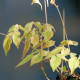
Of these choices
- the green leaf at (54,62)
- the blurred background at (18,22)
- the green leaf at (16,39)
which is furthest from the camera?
the blurred background at (18,22)

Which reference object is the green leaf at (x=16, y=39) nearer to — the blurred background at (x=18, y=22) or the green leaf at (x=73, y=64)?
the green leaf at (x=73, y=64)

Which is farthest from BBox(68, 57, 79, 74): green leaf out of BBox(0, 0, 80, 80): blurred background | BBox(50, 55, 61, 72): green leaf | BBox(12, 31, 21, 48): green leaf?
BBox(0, 0, 80, 80): blurred background

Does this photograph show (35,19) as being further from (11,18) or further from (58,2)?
(58,2)

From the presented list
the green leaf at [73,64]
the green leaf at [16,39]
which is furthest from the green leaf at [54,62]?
the green leaf at [16,39]

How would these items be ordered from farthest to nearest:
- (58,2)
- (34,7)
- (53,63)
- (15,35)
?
(58,2) < (34,7) < (15,35) < (53,63)

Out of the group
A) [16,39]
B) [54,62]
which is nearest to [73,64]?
[54,62]

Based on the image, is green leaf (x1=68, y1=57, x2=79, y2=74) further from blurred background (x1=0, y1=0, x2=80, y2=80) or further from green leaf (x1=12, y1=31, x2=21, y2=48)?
blurred background (x1=0, y1=0, x2=80, y2=80)

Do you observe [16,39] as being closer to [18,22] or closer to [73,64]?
[73,64]

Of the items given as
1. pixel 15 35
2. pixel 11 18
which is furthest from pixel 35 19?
pixel 15 35

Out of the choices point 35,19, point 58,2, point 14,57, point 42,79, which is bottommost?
point 42,79

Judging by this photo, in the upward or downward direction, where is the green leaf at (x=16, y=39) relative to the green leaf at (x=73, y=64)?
upward

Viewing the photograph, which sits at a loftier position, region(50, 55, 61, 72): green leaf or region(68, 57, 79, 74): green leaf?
region(50, 55, 61, 72): green leaf
